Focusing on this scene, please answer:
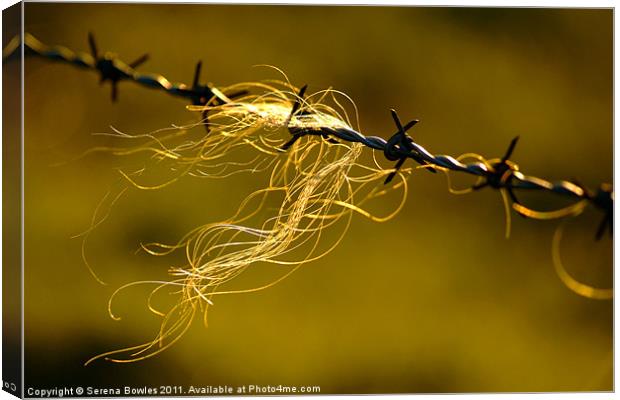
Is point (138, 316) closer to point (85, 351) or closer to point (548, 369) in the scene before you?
point (85, 351)

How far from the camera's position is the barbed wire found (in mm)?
2109

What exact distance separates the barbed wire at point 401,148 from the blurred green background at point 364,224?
160 centimetres

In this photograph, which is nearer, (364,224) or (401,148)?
(401,148)

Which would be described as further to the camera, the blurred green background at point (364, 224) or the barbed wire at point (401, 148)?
the blurred green background at point (364, 224)

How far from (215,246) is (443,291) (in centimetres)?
335

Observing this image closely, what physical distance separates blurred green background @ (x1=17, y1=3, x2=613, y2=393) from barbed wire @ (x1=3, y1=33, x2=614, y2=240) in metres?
1.60

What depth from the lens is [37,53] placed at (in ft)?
9.56

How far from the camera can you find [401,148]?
7.32 feet

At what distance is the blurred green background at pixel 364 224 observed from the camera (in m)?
5.16

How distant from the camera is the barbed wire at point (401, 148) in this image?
2.11 meters

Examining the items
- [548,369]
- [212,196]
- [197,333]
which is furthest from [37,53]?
[548,369]

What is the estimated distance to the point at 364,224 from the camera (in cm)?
573

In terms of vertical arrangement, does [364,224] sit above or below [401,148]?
below

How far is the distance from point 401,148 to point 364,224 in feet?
11.5
